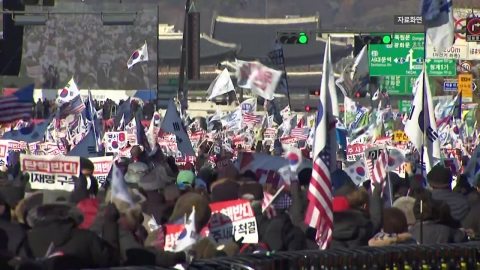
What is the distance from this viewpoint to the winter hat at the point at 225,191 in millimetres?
9930

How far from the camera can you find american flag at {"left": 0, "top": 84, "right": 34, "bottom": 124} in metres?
19.0

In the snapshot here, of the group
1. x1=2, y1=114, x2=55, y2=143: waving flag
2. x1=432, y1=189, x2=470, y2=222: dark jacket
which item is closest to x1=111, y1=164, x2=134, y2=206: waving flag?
x1=432, y1=189, x2=470, y2=222: dark jacket

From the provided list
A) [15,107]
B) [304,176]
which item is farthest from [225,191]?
[15,107]

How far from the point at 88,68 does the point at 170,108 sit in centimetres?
3843

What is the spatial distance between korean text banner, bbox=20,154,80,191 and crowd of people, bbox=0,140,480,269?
193mm

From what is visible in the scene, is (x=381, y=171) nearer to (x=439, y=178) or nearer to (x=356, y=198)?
(x=439, y=178)

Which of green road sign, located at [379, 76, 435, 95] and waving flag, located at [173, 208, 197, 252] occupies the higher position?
green road sign, located at [379, 76, 435, 95]

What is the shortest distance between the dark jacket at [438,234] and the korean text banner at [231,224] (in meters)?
1.39

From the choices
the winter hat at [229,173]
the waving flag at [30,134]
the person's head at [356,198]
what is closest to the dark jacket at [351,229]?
the person's head at [356,198]

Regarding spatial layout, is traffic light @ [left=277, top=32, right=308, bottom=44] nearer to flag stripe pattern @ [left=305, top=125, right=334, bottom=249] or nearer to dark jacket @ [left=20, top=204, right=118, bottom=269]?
flag stripe pattern @ [left=305, top=125, right=334, bottom=249]

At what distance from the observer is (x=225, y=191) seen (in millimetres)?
9969

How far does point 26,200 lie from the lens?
31.4 ft

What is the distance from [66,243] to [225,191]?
2895 mm

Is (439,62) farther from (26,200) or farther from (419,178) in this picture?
(26,200)
